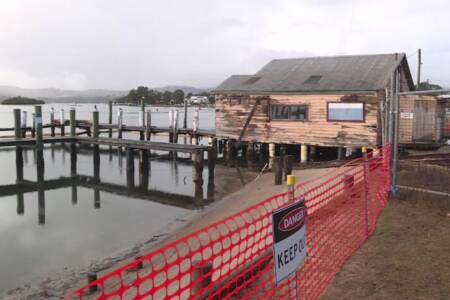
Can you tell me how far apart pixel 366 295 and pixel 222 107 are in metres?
23.5

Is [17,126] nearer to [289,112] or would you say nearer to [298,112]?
[289,112]

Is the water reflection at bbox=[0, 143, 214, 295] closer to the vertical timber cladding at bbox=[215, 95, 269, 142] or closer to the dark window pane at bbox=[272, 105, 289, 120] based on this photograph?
the vertical timber cladding at bbox=[215, 95, 269, 142]

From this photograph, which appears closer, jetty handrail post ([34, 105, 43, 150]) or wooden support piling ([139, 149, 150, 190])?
jetty handrail post ([34, 105, 43, 150])

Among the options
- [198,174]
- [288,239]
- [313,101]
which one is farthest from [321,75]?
[288,239]

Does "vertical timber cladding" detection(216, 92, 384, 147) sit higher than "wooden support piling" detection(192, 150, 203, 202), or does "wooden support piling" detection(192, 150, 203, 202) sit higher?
"vertical timber cladding" detection(216, 92, 384, 147)

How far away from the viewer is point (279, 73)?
2819 cm

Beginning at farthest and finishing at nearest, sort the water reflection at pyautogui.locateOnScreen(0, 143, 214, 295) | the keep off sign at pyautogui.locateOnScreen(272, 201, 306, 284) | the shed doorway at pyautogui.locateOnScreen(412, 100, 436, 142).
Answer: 1. the shed doorway at pyautogui.locateOnScreen(412, 100, 436, 142)
2. the water reflection at pyautogui.locateOnScreen(0, 143, 214, 295)
3. the keep off sign at pyautogui.locateOnScreen(272, 201, 306, 284)

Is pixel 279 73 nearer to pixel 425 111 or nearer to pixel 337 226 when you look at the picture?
pixel 425 111

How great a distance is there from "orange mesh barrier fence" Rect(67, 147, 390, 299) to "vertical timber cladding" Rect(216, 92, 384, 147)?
1059cm

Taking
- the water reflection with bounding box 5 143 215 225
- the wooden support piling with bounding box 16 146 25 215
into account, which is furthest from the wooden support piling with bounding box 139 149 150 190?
the wooden support piling with bounding box 16 146 25 215

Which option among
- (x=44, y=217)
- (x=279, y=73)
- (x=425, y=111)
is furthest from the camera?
(x=279, y=73)

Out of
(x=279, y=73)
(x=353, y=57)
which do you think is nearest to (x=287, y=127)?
(x=279, y=73)

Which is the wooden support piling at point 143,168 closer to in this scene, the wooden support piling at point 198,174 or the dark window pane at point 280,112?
the wooden support piling at point 198,174

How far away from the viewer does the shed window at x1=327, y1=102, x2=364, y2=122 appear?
75.9 feet
